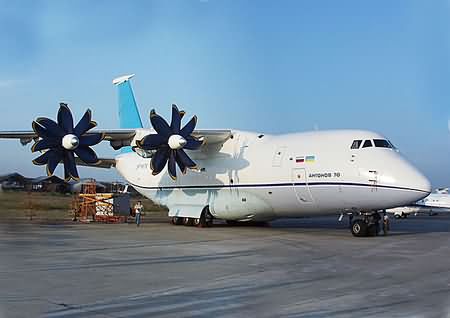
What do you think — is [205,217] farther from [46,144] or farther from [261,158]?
[46,144]

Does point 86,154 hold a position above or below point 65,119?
below

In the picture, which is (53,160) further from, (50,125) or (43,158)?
(50,125)

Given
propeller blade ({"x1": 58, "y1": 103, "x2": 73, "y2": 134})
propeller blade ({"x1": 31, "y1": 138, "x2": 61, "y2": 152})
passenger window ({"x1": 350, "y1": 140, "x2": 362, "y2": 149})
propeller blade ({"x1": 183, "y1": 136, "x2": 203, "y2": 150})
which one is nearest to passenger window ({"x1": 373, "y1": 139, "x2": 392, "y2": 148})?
passenger window ({"x1": 350, "y1": 140, "x2": 362, "y2": 149})

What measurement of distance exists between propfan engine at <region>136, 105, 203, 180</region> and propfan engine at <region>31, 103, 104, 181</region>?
1.92 meters

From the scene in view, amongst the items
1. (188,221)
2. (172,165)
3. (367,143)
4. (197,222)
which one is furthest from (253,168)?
(188,221)

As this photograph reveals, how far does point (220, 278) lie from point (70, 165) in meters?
11.5

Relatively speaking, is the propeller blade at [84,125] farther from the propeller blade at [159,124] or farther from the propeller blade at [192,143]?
the propeller blade at [192,143]

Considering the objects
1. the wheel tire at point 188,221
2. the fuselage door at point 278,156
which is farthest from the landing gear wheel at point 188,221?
the fuselage door at point 278,156

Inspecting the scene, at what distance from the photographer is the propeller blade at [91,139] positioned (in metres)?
19.9

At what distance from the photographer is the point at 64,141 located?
757 inches

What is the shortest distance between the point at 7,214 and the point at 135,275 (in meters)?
5.03

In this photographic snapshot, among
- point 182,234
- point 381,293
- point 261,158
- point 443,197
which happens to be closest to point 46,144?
point 182,234

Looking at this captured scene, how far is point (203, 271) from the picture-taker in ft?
33.0

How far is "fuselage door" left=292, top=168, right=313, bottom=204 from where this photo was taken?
18234 mm
